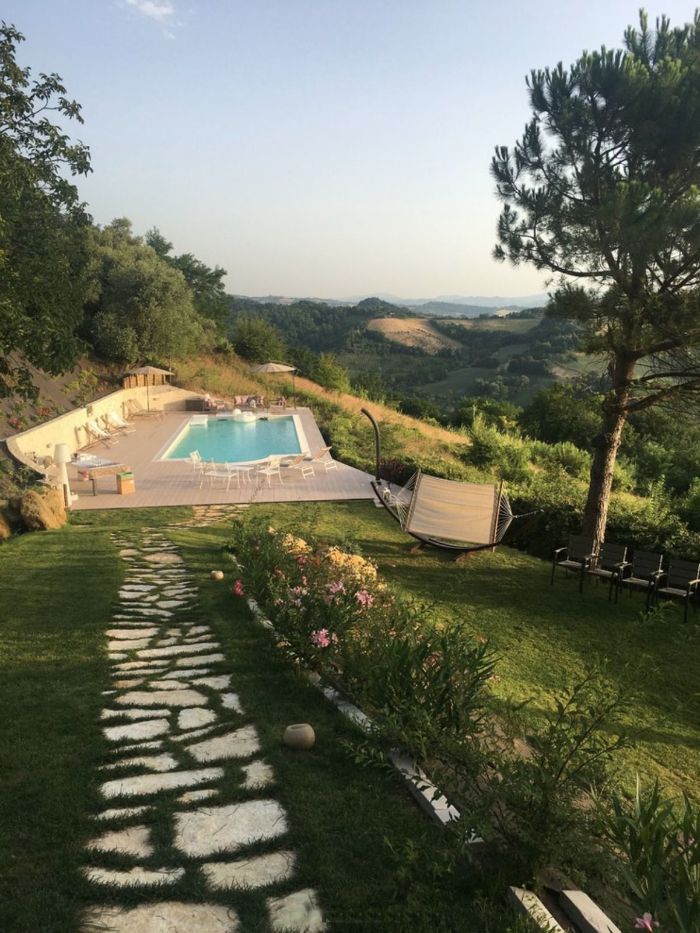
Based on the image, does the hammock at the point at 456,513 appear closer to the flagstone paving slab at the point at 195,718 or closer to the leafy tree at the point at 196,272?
the flagstone paving slab at the point at 195,718

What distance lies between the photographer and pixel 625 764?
3467 mm

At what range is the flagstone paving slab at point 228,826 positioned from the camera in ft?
7.25

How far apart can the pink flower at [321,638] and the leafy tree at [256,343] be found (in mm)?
24345

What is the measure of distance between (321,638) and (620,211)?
17.7ft

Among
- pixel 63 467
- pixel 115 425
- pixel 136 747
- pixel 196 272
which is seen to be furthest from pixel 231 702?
pixel 196 272

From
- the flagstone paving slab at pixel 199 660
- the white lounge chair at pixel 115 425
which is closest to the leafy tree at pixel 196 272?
the white lounge chair at pixel 115 425

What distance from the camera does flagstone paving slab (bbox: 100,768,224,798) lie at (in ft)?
8.33

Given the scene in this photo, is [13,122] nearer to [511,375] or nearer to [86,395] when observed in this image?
[86,395]

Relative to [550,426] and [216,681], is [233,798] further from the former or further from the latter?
[550,426]

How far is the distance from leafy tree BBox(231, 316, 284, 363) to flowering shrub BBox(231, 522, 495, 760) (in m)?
22.4

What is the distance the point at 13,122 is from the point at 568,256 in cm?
597

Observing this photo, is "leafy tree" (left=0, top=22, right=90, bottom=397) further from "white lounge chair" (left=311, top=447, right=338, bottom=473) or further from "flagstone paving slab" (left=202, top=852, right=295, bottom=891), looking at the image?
"white lounge chair" (left=311, top=447, right=338, bottom=473)

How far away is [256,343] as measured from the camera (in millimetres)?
27234

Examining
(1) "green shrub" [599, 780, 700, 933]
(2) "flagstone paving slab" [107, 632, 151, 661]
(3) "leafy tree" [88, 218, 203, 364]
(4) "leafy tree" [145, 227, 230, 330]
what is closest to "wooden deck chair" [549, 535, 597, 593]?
(2) "flagstone paving slab" [107, 632, 151, 661]
